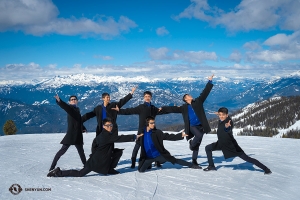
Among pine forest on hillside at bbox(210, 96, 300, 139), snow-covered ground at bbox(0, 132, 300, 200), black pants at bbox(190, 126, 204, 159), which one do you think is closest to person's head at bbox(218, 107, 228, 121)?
black pants at bbox(190, 126, 204, 159)

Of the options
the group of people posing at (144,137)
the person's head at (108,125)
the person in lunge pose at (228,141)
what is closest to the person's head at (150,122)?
the group of people posing at (144,137)

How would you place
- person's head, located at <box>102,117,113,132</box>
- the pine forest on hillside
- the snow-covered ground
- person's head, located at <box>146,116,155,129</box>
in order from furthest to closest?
the pine forest on hillside
person's head, located at <box>146,116,155,129</box>
person's head, located at <box>102,117,113,132</box>
the snow-covered ground

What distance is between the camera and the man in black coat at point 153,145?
7836 mm

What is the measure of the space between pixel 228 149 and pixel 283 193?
1917 millimetres

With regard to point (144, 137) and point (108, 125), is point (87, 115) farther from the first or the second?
point (144, 137)

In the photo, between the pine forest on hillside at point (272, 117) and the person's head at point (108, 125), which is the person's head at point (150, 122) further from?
the pine forest on hillside at point (272, 117)

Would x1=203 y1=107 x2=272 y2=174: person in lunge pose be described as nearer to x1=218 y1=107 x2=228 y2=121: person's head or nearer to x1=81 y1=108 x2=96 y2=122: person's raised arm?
x1=218 y1=107 x2=228 y2=121: person's head

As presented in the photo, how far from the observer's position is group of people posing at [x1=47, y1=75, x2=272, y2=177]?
23.9 ft

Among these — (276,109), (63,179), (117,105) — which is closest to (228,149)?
(117,105)

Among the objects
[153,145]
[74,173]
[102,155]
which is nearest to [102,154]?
[102,155]

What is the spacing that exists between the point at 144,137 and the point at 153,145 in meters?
0.40

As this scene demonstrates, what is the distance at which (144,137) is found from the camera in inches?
315

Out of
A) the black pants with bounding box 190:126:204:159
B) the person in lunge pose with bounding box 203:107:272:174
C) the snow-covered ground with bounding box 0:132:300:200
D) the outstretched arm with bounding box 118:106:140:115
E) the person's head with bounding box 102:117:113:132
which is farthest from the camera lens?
the outstretched arm with bounding box 118:106:140:115

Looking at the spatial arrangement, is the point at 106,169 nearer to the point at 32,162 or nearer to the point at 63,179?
the point at 63,179
